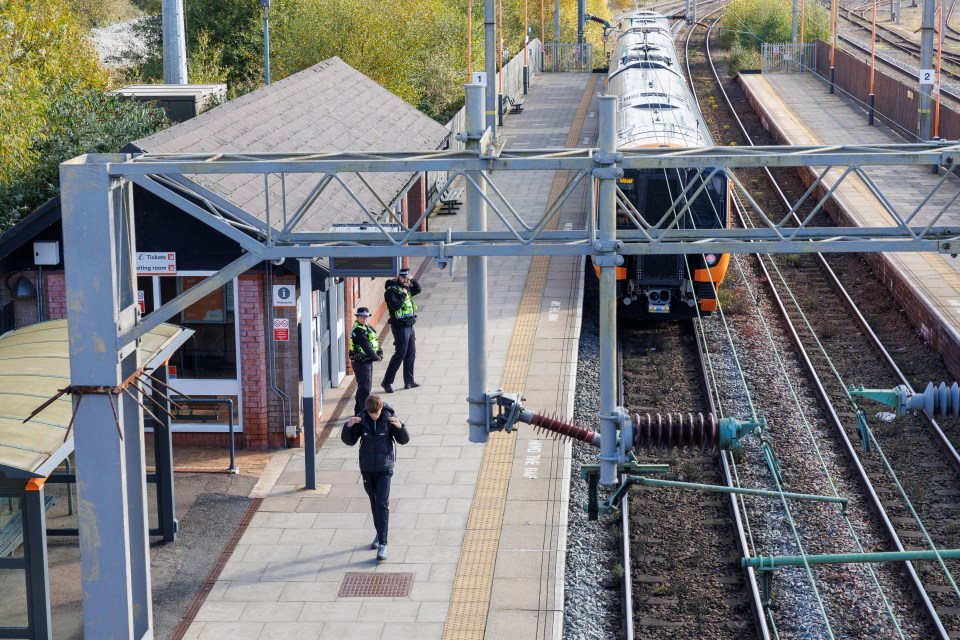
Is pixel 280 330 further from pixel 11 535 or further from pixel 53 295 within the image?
pixel 11 535

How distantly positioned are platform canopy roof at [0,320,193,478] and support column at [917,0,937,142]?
22446mm

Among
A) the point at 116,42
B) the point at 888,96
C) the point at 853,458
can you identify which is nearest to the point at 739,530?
the point at 853,458

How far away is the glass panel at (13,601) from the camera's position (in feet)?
30.7

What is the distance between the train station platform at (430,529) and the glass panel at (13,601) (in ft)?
4.42

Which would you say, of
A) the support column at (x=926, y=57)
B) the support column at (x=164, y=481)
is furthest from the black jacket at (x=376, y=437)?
the support column at (x=926, y=57)

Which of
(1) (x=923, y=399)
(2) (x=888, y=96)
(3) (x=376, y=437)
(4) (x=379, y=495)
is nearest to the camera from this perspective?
(1) (x=923, y=399)

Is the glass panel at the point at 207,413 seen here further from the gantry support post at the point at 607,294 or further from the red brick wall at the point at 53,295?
the gantry support post at the point at 607,294

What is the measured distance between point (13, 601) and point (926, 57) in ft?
82.8

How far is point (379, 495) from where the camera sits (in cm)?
1108

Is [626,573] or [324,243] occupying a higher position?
[324,243]

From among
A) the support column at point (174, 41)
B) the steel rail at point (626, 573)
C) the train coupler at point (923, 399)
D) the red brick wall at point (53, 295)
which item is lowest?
the steel rail at point (626, 573)

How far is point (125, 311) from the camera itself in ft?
28.6

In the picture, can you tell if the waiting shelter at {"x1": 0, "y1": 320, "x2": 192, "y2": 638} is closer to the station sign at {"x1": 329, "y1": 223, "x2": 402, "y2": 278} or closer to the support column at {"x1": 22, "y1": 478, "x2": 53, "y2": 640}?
the support column at {"x1": 22, "y1": 478, "x2": 53, "y2": 640}

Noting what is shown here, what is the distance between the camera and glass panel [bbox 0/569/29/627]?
30.7ft
